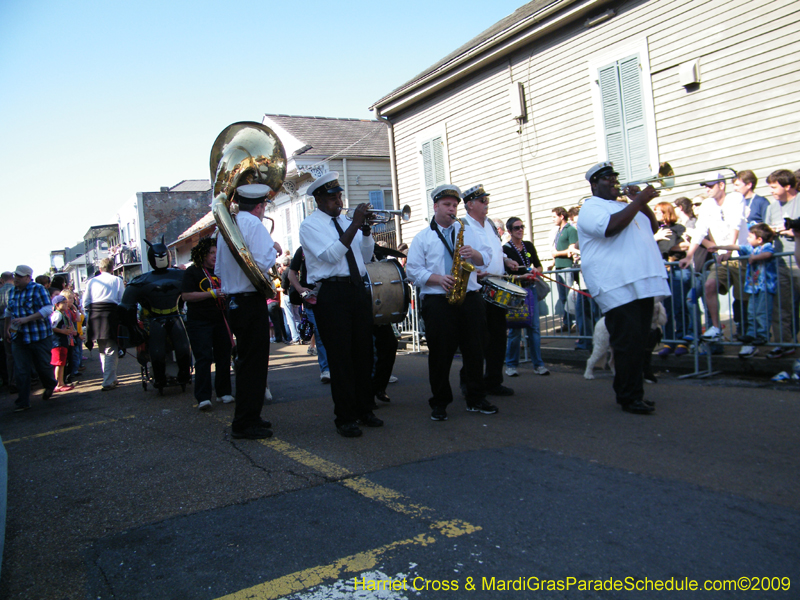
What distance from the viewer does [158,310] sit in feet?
26.3

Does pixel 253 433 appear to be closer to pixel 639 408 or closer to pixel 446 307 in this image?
pixel 446 307

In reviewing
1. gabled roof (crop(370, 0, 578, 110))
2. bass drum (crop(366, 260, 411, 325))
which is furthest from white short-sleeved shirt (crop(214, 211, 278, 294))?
gabled roof (crop(370, 0, 578, 110))

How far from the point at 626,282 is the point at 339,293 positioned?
246cm

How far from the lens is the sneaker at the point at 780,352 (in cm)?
686

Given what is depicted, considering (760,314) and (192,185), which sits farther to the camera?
(192,185)

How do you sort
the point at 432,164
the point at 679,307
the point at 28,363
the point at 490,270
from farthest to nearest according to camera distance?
the point at 432,164 → the point at 28,363 → the point at 679,307 → the point at 490,270

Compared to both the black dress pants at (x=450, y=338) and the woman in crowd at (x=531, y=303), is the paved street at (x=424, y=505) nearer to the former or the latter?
the black dress pants at (x=450, y=338)

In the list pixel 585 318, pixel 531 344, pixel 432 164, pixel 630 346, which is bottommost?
pixel 531 344

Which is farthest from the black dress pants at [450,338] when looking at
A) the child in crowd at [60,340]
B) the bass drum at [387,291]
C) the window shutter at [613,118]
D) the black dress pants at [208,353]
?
the child in crowd at [60,340]

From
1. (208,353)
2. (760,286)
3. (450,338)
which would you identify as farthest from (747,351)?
(208,353)

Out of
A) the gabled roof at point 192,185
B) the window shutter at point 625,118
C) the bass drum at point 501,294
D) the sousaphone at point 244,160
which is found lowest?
the bass drum at point 501,294

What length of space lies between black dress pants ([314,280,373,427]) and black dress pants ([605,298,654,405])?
2.18 m

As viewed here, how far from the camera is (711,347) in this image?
293 inches

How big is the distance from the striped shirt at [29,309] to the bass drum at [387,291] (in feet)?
17.6
